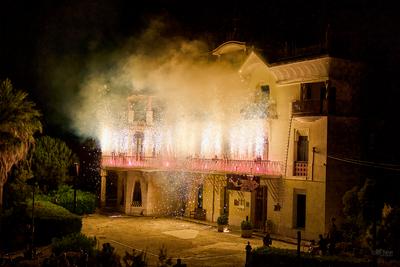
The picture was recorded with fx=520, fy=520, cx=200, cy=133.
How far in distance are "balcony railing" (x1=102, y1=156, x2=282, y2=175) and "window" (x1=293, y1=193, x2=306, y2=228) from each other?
183 centimetres

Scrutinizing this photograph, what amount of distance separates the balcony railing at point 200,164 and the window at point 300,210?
1.83 m

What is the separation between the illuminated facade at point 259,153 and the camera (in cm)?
2884

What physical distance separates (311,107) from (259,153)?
5476 millimetres

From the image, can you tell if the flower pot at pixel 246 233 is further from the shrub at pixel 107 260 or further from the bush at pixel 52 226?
the shrub at pixel 107 260

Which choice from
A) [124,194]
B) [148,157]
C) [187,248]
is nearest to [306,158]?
[187,248]

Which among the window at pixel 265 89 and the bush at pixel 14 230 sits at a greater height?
the window at pixel 265 89

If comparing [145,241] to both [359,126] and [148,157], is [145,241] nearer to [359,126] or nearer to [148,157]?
[148,157]

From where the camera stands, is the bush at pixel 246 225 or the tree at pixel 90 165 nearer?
the bush at pixel 246 225

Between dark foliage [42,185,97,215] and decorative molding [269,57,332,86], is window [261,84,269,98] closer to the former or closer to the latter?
decorative molding [269,57,332,86]

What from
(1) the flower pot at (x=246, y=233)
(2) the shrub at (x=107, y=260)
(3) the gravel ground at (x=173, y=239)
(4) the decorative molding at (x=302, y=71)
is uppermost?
(4) the decorative molding at (x=302, y=71)

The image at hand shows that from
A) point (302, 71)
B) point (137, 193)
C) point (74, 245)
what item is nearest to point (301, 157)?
point (302, 71)

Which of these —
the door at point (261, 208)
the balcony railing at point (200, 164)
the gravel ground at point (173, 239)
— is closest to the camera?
the gravel ground at point (173, 239)

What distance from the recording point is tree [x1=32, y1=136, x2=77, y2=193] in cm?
3959

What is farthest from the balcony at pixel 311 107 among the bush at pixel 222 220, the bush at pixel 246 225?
the bush at pixel 222 220
